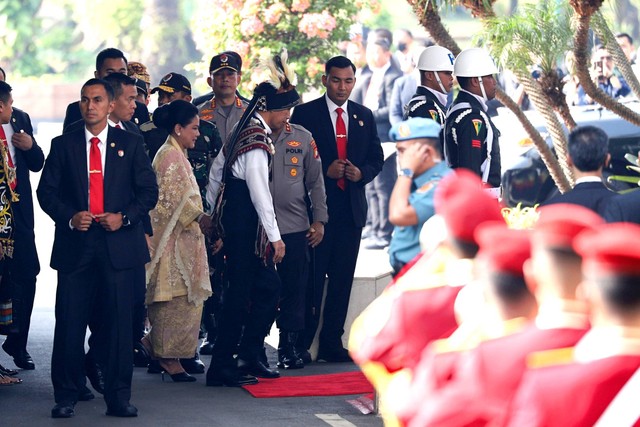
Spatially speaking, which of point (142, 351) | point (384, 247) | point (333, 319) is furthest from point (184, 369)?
point (384, 247)

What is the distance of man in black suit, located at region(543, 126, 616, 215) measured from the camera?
6.95 metres

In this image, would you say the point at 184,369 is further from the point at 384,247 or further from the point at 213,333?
the point at 384,247

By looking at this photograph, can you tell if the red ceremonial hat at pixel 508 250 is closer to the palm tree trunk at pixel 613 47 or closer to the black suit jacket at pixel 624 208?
the black suit jacket at pixel 624 208

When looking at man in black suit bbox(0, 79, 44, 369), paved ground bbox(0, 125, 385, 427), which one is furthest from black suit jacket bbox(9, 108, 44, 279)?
paved ground bbox(0, 125, 385, 427)

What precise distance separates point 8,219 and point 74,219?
1145 mm

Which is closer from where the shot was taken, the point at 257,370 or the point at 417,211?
the point at 417,211

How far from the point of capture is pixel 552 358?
4.38 metres

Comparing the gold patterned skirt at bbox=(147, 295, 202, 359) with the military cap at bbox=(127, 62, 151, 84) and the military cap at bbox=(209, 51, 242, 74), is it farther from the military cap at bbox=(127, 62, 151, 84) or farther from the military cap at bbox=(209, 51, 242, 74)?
the military cap at bbox=(127, 62, 151, 84)

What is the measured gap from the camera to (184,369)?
9.91 metres

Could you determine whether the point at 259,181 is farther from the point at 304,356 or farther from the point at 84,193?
the point at 304,356

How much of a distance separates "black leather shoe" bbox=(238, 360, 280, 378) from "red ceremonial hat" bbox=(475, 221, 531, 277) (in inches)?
196

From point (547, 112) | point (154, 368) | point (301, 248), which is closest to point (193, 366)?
point (154, 368)

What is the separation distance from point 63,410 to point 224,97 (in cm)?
318

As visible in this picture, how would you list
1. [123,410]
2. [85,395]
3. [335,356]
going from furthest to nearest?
[335,356] → [85,395] → [123,410]
